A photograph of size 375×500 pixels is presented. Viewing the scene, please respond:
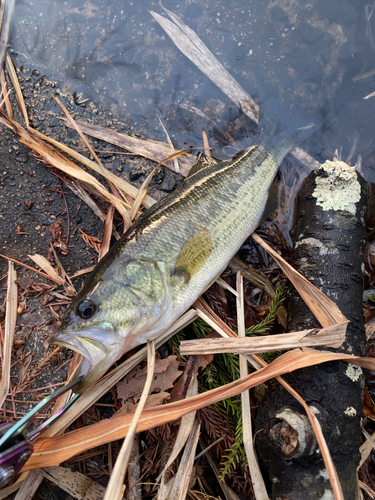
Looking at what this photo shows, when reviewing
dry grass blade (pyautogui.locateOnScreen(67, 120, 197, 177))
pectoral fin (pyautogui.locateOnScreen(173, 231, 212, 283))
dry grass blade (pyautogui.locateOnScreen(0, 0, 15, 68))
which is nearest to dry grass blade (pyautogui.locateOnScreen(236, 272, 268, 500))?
pectoral fin (pyautogui.locateOnScreen(173, 231, 212, 283))

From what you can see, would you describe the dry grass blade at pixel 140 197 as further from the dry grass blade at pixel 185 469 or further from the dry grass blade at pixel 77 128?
the dry grass blade at pixel 185 469

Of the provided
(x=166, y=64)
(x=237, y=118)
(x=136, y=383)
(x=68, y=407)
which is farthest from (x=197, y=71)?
(x=68, y=407)

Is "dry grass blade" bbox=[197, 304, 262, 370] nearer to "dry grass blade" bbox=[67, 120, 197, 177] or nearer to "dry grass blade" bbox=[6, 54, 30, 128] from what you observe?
"dry grass blade" bbox=[67, 120, 197, 177]

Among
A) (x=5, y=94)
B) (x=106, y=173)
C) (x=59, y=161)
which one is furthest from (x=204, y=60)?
(x=5, y=94)

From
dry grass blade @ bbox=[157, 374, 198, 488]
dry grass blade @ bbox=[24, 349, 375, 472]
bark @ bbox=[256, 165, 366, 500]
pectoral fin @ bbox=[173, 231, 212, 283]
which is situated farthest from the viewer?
pectoral fin @ bbox=[173, 231, 212, 283]

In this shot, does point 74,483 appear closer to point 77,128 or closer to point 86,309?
point 86,309
